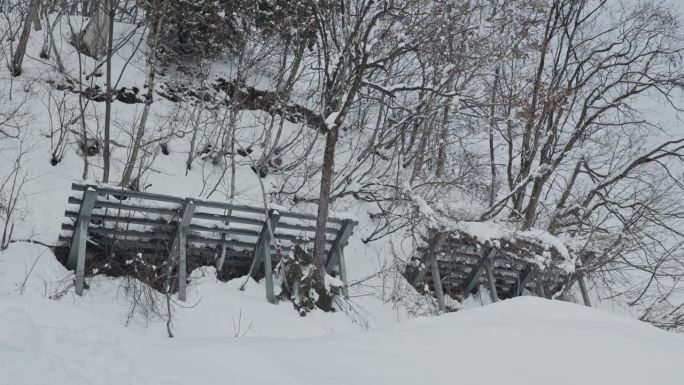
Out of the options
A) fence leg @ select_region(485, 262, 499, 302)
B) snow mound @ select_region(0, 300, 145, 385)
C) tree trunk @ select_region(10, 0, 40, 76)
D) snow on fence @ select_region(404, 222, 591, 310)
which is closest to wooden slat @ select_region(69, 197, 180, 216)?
snow mound @ select_region(0, 300, 145, 385)

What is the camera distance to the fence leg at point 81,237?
27.2ft

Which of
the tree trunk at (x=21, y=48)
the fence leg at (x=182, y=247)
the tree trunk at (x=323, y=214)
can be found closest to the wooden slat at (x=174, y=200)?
the fence leg at (x=182, y=247)

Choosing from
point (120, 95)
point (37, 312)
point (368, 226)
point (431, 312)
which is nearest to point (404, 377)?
point (37, 312)

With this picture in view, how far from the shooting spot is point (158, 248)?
9.70m

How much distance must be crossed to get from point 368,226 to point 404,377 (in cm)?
1016

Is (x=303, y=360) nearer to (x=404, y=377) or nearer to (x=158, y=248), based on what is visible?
→ (x=404, y=377)

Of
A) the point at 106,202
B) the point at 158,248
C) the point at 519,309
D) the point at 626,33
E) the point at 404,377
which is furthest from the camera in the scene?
the point at 626,33

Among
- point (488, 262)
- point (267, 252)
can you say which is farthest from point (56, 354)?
point (488, 262)

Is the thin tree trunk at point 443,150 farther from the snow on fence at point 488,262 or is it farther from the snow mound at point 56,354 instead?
the snow mound at point 56,354

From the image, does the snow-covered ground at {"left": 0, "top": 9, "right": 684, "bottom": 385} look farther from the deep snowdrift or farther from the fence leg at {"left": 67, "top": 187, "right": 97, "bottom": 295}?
the fence leg at {"left": 67, "top": 187, "right": 97, "bottom": 295}

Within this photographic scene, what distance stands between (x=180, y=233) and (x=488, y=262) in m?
6.90

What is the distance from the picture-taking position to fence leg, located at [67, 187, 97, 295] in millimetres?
8305

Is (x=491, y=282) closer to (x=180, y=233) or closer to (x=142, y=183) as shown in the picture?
(x=180, y=233)

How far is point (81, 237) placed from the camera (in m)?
8.59
